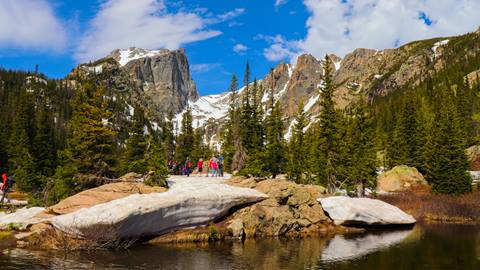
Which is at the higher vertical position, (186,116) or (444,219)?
(186,116)

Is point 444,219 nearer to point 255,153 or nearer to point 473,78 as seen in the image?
point 255,153

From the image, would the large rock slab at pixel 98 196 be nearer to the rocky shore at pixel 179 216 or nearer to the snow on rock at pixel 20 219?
the rocky shore at pixel 179 216

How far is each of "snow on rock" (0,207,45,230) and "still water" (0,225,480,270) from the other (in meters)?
3.90

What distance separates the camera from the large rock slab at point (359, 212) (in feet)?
109

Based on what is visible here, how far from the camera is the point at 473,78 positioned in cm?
14012

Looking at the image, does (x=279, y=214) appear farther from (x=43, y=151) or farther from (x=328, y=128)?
(x=43, y=151)

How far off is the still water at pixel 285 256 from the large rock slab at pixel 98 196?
4.21 meters

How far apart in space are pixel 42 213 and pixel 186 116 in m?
46.4

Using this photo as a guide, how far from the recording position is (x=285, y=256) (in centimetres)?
2284

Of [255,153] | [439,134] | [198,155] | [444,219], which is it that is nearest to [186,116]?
[198,155]

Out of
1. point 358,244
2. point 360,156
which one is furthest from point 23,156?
point 358,244

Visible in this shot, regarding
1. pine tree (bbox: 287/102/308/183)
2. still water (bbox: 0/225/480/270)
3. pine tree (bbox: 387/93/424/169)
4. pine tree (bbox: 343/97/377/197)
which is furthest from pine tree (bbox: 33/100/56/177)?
pine tree (bbox: 387/93/424/169)

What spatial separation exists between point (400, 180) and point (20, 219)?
46111 millimetres

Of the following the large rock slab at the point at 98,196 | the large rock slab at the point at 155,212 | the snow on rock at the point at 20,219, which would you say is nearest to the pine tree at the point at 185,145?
the large rock slab at the point at 98,196
